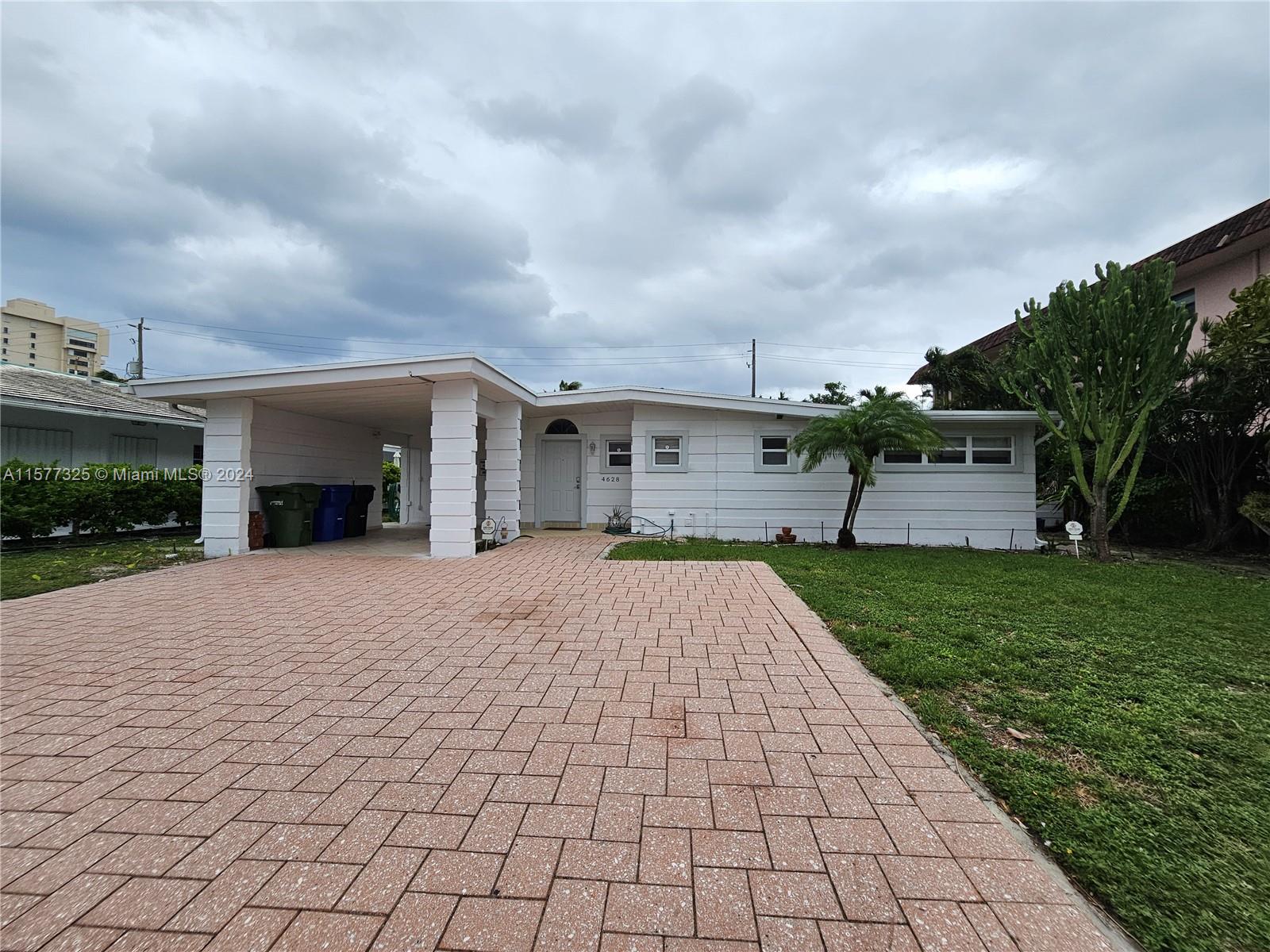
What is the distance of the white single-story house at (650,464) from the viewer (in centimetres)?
925

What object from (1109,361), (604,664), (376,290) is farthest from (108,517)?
(1109,361)

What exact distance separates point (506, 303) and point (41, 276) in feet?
36.9

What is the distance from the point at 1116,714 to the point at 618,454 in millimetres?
10228

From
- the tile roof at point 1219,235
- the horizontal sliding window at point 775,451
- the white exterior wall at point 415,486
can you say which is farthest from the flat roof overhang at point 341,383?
the tile roof at point 1219,235

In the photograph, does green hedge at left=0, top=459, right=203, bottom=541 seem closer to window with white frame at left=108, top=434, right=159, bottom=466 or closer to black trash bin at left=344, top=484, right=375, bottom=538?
window with white frame at left=108, top=434, right=159, bottom=466

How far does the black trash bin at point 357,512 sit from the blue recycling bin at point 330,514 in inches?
11.5

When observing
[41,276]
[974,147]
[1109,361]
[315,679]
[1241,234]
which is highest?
[974,147]

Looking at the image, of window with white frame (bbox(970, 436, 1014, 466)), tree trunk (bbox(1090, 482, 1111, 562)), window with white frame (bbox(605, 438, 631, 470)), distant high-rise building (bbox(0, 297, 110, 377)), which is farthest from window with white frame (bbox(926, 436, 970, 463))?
distant high-rise building (bbox(0, 297, 110, 377))

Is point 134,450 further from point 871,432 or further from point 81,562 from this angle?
point 871,432

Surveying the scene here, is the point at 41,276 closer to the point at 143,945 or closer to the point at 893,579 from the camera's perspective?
the point at 143,945

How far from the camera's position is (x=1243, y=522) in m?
10.4

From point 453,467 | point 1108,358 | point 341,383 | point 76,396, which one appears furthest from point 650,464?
point 76,396

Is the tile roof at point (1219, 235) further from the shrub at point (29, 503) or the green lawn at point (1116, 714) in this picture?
the shrub at point (29, 503)

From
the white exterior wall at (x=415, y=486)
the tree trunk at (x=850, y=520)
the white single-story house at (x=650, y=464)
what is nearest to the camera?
the white single-story house at (x=650, y=464)
